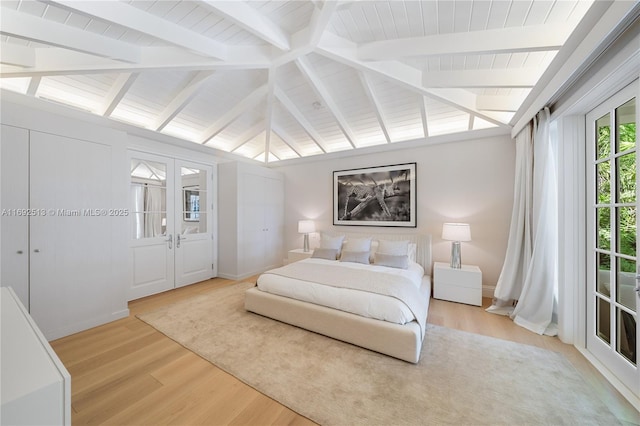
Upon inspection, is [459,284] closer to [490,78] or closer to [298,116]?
[490,78]

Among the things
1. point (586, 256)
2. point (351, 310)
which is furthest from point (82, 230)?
point (586, 256)

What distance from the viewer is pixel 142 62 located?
2.40 m

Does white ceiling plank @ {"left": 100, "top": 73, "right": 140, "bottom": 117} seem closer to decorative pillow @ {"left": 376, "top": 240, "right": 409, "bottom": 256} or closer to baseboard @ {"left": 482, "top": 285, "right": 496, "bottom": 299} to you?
decorative pillow @ {"left": 376, "top": 240, "right": 409, "bottom": 256}

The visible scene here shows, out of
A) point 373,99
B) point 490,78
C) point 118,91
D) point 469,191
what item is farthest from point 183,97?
point 469,191

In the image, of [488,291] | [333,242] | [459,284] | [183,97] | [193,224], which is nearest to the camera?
[183,97]

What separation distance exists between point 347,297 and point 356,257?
4.27 feet

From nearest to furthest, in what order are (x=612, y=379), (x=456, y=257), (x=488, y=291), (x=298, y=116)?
(x=612, y=379) → (x=456, y=257) → (x=488, y=291) → (x=298, y=116)

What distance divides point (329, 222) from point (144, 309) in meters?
3.41

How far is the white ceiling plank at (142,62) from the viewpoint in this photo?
7.43ft

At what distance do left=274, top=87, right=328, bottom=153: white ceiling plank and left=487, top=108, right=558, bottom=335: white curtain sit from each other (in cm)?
311

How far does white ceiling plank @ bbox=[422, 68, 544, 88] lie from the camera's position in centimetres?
236

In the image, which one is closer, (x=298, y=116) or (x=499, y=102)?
(x=499, y=102)

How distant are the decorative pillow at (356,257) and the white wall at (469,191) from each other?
999 millimetres

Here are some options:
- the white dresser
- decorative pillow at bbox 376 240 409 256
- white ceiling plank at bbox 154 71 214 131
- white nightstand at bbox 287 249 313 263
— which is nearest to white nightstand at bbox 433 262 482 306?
decorative pillow at bbox 376 240 409 256
